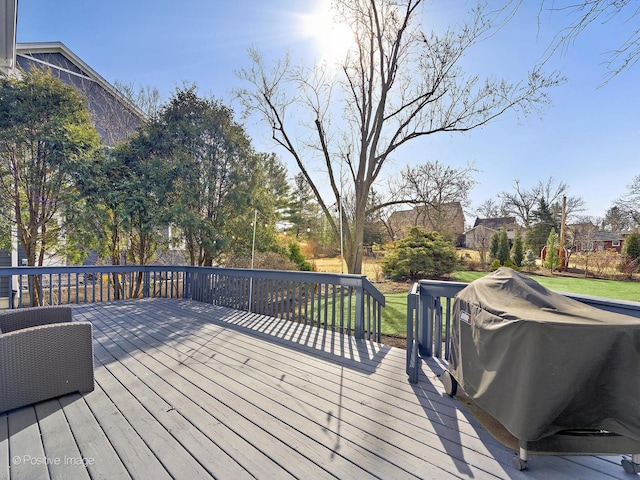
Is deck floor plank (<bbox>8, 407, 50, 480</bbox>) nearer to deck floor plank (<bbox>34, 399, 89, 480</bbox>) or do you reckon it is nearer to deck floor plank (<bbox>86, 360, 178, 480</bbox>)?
deck floor plank (<bbox>34, 399, 89, 480</bbox>)

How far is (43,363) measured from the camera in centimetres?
214

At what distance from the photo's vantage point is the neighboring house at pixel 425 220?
16016 mm

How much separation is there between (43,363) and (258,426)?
1.61 meters

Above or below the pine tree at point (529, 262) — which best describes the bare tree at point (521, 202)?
above

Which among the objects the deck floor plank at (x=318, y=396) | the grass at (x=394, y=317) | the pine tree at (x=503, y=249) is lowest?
the grass at (x=394, y=317)

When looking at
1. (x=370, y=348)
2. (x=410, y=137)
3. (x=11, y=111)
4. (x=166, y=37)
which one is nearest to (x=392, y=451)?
(x=370, y=348)

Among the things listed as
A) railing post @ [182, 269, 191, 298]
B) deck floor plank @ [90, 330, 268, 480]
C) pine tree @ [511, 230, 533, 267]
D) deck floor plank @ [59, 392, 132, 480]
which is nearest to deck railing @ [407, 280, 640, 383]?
deck floor plank @ [90, 330, 268, 480]

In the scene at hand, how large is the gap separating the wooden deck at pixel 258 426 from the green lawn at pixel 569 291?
3.10 m

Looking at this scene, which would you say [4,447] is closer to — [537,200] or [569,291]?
[569,291]

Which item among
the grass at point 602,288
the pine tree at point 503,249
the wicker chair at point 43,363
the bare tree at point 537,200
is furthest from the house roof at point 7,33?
the bare tree at point 537,200

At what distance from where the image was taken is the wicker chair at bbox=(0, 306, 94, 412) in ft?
6.55

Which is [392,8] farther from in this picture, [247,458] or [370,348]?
[247,458]

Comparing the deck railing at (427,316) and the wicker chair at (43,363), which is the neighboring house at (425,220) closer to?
the deck railing at (427,316)

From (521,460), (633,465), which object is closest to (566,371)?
(521,460)
